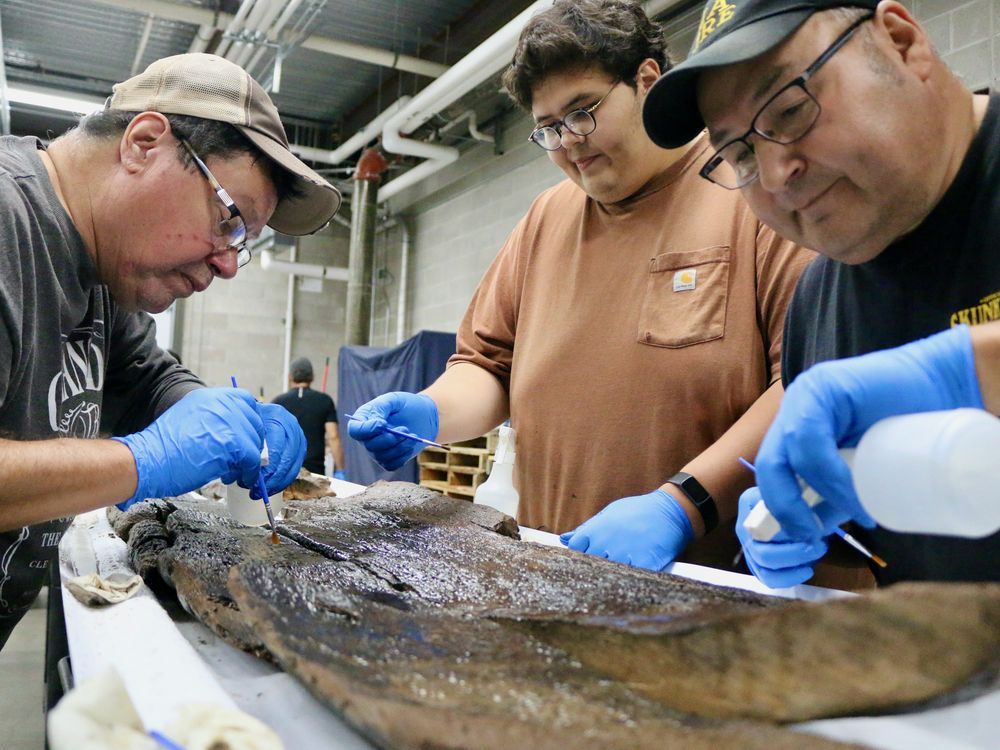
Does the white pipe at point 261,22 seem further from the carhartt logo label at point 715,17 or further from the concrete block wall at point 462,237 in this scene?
the carhartt logo label at point 715,17

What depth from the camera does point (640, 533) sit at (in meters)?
1.70

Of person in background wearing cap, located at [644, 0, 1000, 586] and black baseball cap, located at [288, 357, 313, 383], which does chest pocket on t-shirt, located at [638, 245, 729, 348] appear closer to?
person in background wearing cap, located at [644, 0, 1000, 586]

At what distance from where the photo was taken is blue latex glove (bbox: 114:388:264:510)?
64.1 inches

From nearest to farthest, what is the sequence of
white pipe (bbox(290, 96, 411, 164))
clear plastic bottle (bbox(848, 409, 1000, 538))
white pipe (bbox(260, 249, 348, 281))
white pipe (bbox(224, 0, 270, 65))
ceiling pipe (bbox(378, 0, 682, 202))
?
clear plastic bottle (bbox(848, 409, 1000, 538)) < ceiling pipe (bbox(378, 0, 682, 202)) < white pipe (bbox(224, 0, 270, 65)) < white pipe (bbox(290, 96, 411, 164)) < white pipe (bbox(260, 249, 348, 281))

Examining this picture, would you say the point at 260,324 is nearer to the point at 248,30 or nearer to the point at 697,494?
the point at 248,30

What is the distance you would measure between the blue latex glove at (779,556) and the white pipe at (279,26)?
19.2ft

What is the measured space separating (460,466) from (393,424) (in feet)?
12.9

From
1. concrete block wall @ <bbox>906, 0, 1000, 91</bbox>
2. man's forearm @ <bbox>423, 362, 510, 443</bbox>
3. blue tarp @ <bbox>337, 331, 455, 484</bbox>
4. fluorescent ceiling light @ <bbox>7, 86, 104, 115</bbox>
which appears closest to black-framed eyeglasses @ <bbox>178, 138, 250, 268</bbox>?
man's forearm @ <bbox>423, 362, 510, 443</bbox>

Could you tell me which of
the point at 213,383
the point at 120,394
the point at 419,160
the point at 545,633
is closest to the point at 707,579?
the point at 545,633

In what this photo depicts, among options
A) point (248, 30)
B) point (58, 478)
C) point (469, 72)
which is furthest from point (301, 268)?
point (58, 478)

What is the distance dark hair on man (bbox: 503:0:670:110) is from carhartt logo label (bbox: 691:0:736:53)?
20.3 inches

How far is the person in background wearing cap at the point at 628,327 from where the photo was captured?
1.94 metres

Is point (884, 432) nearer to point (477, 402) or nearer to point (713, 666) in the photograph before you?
point (713, 666)

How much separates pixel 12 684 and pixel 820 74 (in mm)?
5002
